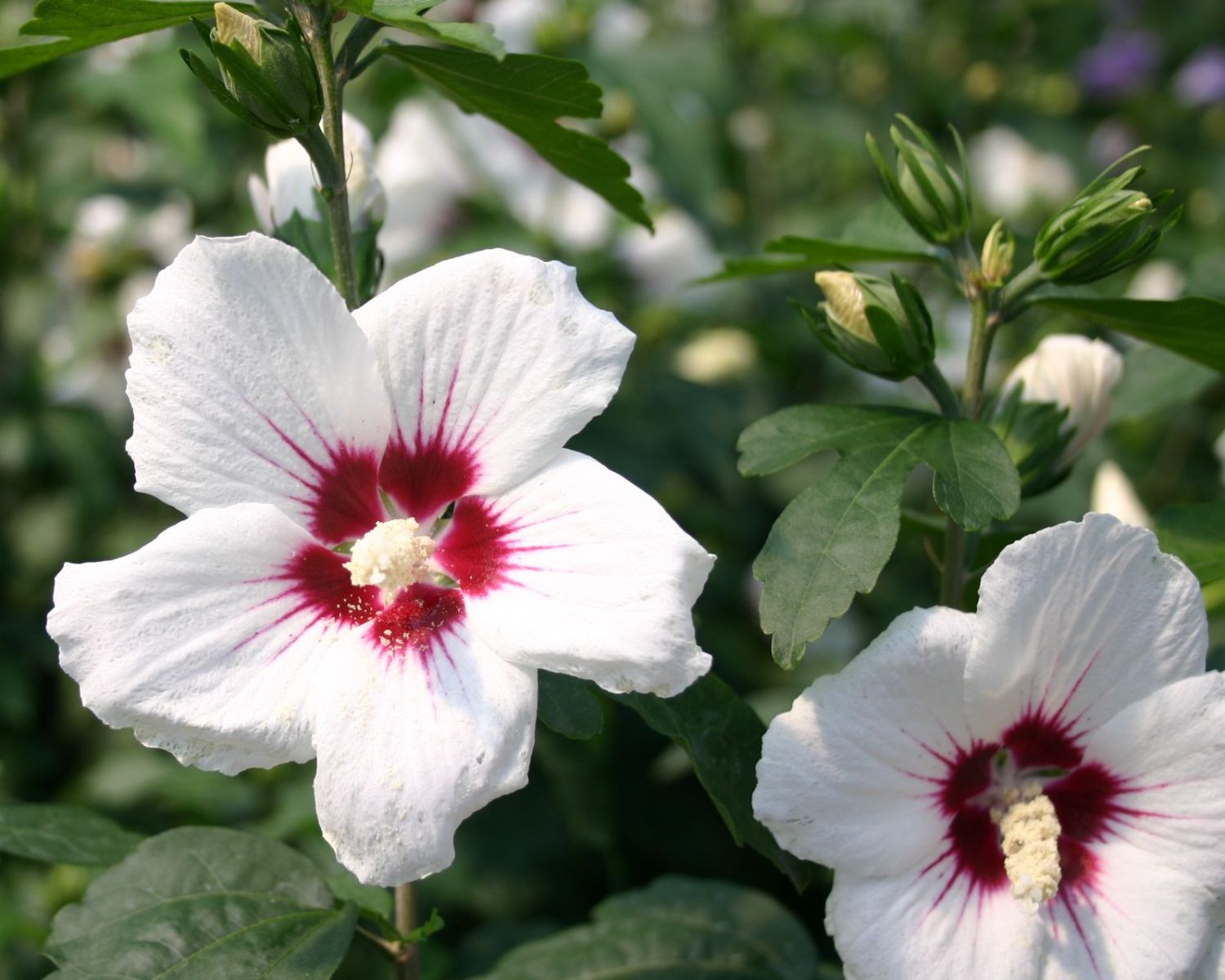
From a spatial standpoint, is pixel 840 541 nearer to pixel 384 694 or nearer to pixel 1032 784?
pixel 1032 784

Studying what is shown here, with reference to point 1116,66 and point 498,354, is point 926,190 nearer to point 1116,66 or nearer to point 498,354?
point 498,354

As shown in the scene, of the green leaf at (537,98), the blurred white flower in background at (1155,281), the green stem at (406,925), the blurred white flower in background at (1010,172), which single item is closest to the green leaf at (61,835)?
the green stem at (406,925)

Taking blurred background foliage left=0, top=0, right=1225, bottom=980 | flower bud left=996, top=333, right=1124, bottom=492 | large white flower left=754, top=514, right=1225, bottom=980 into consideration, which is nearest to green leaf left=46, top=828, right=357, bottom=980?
large white flower left=754, top=514, right=1225, bottom=980

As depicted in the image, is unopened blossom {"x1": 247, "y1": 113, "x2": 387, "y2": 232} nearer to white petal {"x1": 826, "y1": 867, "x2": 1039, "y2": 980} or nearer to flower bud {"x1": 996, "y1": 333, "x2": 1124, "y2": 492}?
flower bud {"x1": 996, "y1": 333, "x2": 1124, "y2": 492}

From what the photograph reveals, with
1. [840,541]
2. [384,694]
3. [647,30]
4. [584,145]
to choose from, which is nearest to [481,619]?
[384,694]

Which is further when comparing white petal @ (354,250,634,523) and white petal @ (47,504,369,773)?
white petal @ (354,250,634,523)

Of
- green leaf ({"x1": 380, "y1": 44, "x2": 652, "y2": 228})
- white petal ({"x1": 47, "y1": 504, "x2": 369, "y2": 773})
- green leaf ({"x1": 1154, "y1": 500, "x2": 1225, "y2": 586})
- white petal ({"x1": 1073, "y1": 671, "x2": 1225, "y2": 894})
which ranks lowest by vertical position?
white petal ({"x1": 1073, "y1": 671, "x2": 1225, "y2": 894})
